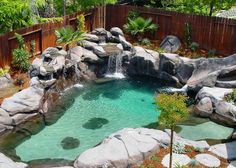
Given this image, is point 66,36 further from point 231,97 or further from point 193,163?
point 193,163

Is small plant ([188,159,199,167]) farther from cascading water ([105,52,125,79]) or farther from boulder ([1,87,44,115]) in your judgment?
cascading water ([105,52,125,79])

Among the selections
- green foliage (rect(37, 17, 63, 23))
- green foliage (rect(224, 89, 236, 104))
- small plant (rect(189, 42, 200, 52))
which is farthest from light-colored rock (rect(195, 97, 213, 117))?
green foliage (rect(37, 17, 63, 23))

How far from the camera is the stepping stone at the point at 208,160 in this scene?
12.9 metres

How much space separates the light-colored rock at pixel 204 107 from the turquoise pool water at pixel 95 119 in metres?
1.15

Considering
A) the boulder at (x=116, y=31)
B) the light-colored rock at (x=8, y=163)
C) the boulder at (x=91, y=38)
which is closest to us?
the light-colored rock at (x=8, y=163)

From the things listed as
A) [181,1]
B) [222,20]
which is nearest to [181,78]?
[222,20]

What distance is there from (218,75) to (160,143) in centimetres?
759

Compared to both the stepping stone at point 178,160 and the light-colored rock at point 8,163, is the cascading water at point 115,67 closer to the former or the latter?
the stepping stone at point 178,160

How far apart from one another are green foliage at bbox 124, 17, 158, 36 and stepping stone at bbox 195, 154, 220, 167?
44.3 feet

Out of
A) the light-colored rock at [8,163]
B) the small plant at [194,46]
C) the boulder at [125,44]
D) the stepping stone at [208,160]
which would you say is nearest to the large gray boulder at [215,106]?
the stepping stone at [208,160]

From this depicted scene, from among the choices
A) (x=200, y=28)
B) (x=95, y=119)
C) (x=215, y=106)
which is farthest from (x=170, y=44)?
(x=95, y=119)

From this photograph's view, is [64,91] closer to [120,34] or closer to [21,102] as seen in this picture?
[21,102]

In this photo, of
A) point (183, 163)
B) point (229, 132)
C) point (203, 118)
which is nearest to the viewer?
point (183, 163)

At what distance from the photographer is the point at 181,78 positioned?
22031 mm
